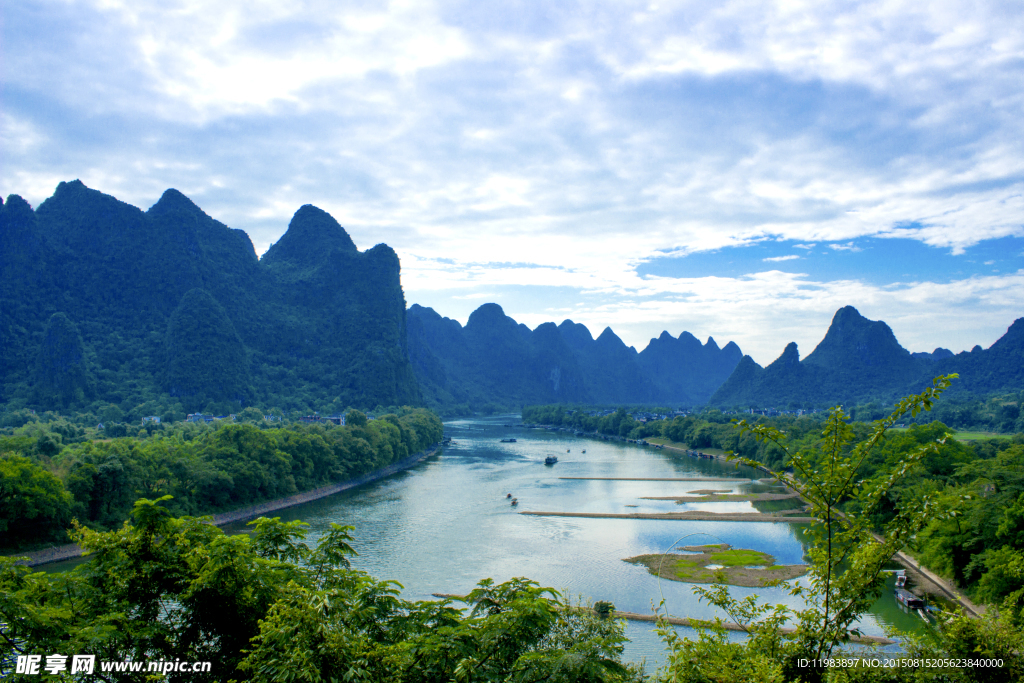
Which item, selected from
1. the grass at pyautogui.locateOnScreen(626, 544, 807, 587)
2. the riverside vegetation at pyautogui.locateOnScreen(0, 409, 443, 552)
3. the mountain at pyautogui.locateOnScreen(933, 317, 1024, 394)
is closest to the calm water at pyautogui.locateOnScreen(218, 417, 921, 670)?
the grass at pyautogui.locateOnScreen(626, 544, 807, 587)

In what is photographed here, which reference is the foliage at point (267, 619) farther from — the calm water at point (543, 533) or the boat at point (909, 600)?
the boat at point (909, 600)

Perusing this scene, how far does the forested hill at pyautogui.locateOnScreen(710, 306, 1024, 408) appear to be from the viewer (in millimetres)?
140375

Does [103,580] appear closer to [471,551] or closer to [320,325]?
[471,551]

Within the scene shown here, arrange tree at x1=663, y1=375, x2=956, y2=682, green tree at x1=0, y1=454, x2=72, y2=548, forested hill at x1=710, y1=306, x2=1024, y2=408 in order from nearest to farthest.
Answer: tree at x1=663, y1=375, x2=956, y2=682 → green tree at x1=0, y1=454, x2=72, y2=548 → forested hill at x1=710, y1=306, x2=1024, y2=408

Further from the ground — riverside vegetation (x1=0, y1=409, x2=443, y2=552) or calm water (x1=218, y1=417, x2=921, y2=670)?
riverside vegetation (x1=0, y1=409, x2=443, y2=552)

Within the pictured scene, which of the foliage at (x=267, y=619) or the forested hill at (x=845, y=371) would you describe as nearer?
the foliage at (x=267, y=619)

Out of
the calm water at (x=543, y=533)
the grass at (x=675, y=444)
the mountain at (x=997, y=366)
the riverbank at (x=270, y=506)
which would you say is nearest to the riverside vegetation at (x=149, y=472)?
the riverbank at (x=270, y=506)

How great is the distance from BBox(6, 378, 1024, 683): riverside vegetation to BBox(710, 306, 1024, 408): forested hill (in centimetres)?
14349

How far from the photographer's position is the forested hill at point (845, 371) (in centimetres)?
14038

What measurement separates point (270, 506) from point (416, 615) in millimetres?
32761

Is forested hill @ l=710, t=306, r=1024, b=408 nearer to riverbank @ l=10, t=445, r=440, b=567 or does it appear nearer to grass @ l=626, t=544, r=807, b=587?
riverbank @ l=10, t=445, r=440, b=567

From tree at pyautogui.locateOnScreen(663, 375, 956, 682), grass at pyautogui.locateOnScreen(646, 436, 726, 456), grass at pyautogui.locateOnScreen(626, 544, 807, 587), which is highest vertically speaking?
tree at pyautogui.locateOnScreen(663, 375, 956, 682)

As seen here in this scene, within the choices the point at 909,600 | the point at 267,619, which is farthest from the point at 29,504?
the point at 909,600

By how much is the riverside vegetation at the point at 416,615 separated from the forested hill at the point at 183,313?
246 feet
